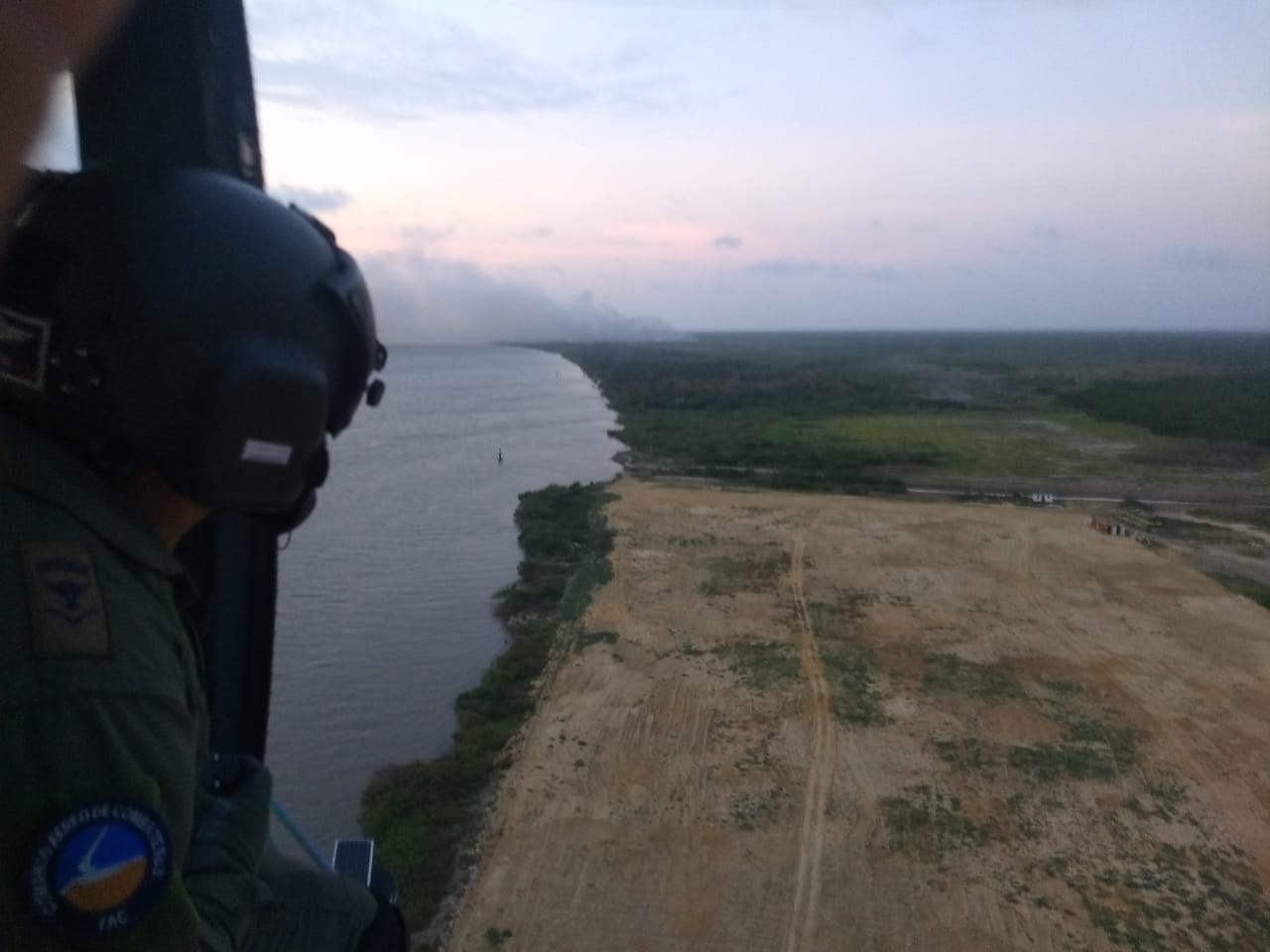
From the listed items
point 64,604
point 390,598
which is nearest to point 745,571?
point 390,598

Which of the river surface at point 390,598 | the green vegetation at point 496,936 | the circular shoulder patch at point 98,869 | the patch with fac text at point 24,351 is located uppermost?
the patch with fac text at point 24,351

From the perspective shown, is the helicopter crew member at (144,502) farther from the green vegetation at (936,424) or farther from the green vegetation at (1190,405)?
the green vegetation at (1190,405)

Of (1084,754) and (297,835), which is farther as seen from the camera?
(1084,754)

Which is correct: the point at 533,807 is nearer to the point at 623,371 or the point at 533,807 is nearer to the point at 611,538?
the point at 611,538

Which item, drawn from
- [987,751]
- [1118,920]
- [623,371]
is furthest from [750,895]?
[623,371]

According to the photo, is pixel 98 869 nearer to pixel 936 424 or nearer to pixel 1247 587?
pixel 1247 587

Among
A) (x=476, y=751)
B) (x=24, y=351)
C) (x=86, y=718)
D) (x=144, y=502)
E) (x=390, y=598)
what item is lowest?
(x=390, y=598)

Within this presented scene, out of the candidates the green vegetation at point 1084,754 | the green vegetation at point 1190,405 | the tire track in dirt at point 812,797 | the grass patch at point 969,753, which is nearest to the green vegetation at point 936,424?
the green vegetation at point 1190,405
